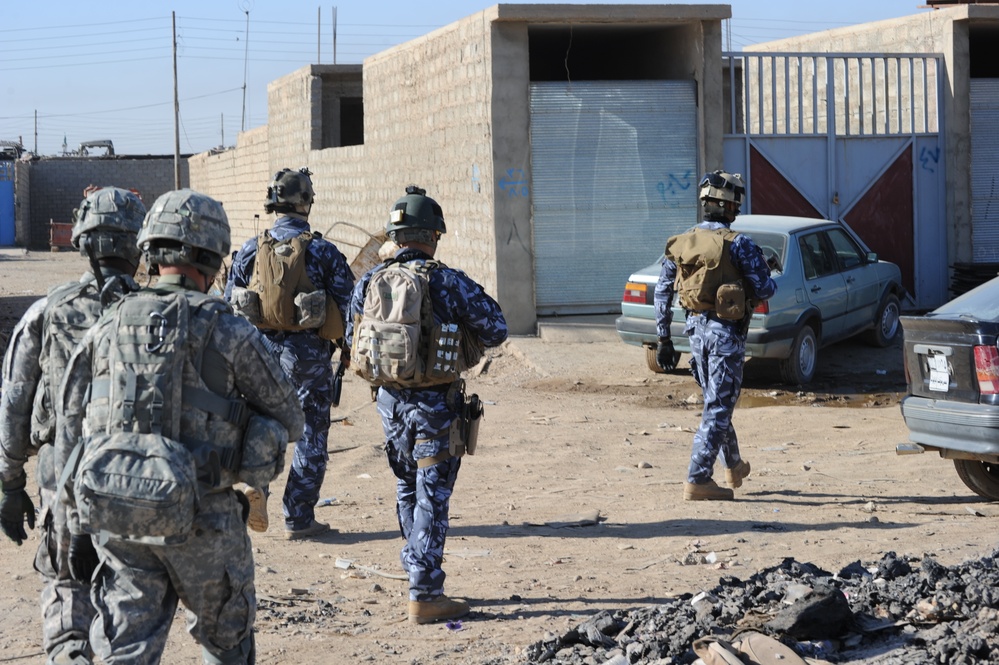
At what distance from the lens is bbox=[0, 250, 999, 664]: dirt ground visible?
565 centimetres

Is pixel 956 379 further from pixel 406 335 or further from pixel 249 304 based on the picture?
pixel 249 304

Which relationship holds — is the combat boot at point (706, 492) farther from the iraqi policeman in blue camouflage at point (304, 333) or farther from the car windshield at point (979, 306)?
the iraqi policeman in blue camouflage at point (304, 333)

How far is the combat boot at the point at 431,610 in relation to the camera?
18.4 feet

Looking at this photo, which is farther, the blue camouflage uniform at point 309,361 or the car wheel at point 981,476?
the car wheel at point 981,476

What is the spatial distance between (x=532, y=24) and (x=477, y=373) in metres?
4.02

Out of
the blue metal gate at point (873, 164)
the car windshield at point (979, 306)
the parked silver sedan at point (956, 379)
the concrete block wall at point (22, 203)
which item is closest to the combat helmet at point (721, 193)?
the parked silver sedan at point (956, 379)

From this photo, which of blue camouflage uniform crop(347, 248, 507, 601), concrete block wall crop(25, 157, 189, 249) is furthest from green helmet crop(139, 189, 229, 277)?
concrete block wall crop(25, 157, 189, 249)

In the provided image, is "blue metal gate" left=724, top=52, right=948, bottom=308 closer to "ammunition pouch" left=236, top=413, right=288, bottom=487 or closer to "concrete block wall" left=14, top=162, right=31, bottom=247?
"ammunition pouch" left=236, top=413, right=288, bottom=487

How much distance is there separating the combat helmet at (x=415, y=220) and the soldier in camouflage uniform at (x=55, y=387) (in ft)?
4.49

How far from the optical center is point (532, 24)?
14195 mm

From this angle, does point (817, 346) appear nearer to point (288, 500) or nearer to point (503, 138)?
point (503, 138)

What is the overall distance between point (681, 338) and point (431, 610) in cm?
681

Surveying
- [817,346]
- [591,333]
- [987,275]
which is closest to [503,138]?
[591,333]

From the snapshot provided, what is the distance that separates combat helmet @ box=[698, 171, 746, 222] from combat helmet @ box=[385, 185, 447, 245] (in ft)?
7.99
